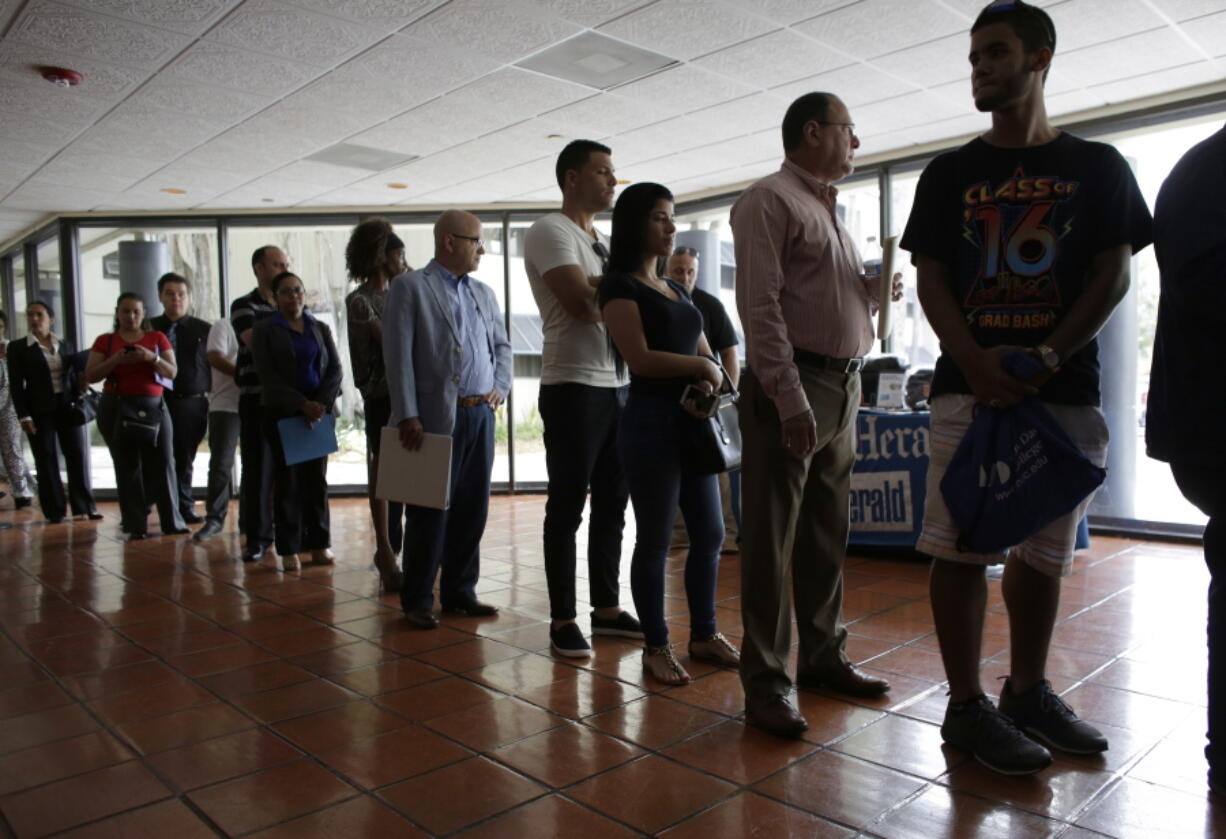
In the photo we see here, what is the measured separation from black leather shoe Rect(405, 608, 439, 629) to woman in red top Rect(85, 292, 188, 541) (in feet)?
9.96

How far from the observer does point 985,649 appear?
2.81m

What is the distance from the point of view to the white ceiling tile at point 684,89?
14.9ft

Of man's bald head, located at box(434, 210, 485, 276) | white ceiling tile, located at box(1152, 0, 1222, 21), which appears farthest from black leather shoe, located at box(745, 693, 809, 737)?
white ceiling tile, located at box(1152, 0, 1222, 21)

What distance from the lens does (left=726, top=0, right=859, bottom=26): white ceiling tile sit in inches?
144

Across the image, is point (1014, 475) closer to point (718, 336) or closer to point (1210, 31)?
point (718, 336)

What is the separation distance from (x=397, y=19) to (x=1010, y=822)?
359 cm

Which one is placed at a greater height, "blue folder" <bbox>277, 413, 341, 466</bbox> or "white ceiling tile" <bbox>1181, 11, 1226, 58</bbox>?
"white ceiling tile" <bbox>1181, 11, 1226, 58</bbox>

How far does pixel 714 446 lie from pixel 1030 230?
0.94 meters

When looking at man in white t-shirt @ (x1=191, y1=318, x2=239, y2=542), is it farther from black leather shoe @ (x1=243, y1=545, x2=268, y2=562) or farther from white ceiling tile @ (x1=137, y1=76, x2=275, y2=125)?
white ceiling tile @ (x1=137, y1=76, x2=275, y2=125)

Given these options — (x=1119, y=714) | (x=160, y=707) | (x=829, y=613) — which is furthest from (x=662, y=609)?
(x=160, y=707)

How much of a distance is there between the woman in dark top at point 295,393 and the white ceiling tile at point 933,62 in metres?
3.02

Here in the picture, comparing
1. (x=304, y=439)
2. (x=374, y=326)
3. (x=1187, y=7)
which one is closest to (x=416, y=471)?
(x=374, y=326)

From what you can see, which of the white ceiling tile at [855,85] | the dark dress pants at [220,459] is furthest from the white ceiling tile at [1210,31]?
the dark dress pants at [220,459]

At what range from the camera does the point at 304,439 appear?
4.21m
